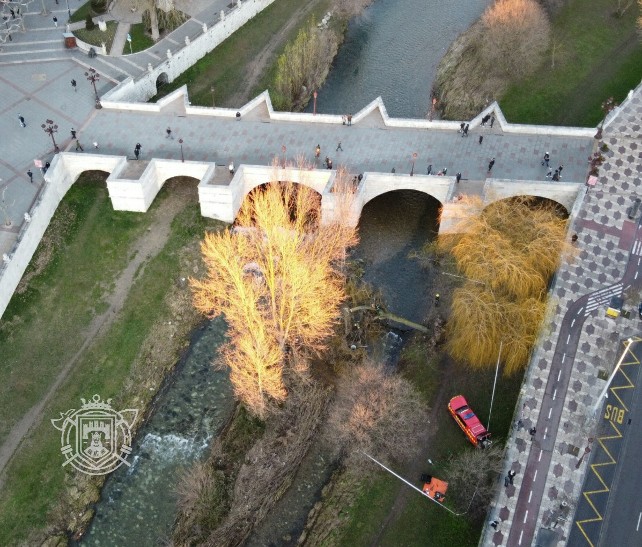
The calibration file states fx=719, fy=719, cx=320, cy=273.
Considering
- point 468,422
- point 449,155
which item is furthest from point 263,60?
point 468,422

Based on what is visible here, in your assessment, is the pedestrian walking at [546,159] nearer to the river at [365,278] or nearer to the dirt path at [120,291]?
the river at [365,278]

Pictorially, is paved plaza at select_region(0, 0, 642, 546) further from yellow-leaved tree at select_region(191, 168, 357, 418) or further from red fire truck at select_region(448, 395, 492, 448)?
yellow-leaved tree at select_region(191, 168, 357, 418)

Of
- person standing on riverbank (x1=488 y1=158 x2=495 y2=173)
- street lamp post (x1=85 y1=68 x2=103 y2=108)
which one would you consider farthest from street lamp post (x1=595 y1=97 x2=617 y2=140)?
street lamp post (x1=85 y1=68 x2=103 y2=108)

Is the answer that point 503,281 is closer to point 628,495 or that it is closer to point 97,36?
point 628,495

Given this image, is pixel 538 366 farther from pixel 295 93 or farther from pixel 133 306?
pixel 295 93

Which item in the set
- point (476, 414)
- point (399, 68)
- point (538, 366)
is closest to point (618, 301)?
point (538, 366)

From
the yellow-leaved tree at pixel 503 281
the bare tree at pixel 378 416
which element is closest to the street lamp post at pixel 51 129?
the bare tree at pixel 378 416

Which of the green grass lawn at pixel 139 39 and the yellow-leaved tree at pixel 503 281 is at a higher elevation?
the green grass lawn at pixel 139 39
